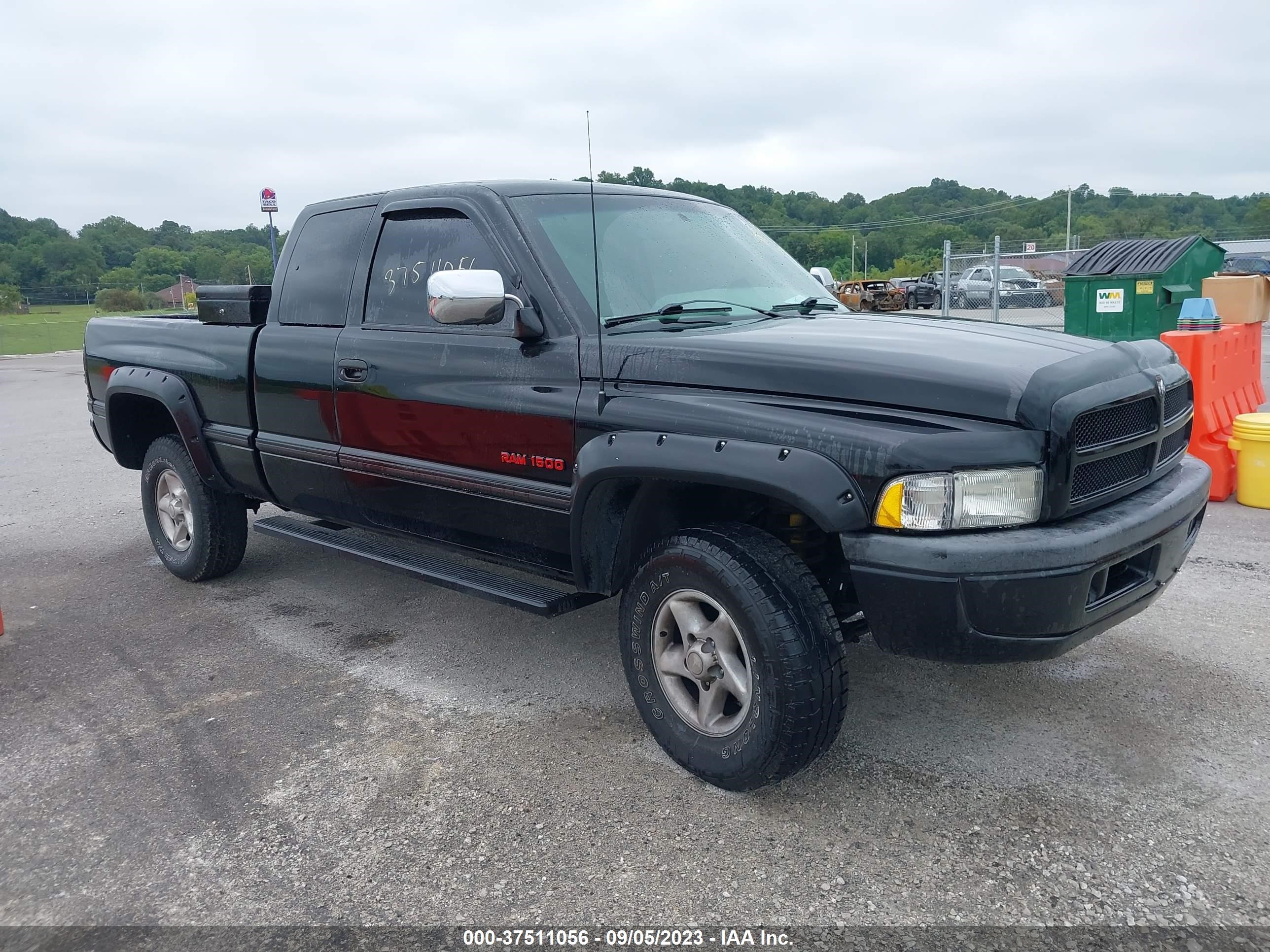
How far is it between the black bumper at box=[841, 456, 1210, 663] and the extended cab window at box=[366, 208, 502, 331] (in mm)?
1722

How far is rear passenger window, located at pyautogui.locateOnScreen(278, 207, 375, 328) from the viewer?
4.27 meters

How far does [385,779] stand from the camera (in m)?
3.22

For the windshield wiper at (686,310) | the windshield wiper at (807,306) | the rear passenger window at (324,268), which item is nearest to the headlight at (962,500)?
the windshield wiper at (686,310)

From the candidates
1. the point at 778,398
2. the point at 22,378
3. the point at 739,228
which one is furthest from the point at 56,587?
the point at 22,378

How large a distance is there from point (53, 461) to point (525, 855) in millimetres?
8499

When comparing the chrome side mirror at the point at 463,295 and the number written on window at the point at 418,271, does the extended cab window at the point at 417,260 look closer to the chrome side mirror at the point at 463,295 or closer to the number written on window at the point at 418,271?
the number written on window at the point at 418,271

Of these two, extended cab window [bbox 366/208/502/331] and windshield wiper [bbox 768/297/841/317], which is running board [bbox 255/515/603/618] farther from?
windshield wiper [bbox 768/297/841/317]

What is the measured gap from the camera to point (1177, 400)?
11.1 feet

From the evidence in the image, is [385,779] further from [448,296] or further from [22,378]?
[22,378]

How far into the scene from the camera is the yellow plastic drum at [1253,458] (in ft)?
20.0

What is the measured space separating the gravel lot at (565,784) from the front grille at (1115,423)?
1.05 meters

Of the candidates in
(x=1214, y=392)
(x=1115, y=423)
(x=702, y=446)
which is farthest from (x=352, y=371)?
(x=1214, y=392)

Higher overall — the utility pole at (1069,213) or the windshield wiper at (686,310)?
the utility pole at (1069,213)

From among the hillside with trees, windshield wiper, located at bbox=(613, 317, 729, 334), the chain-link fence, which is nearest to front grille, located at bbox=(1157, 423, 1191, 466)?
windshield wiper, located at bbox=(613, 317, 729, 334)
